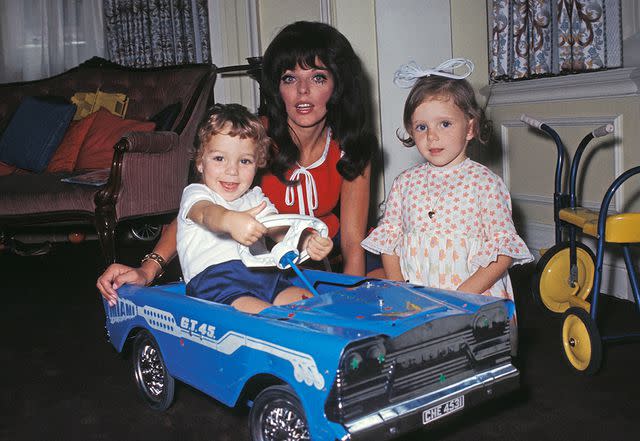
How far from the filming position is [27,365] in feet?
8.59

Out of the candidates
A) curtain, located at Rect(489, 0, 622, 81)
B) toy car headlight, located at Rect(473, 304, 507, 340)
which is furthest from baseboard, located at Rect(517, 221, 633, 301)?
toy car headlight, located at Rect(473, 304, 507, 340)

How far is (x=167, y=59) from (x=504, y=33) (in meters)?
2.83

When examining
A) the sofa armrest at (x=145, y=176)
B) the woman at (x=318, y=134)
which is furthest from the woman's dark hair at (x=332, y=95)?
the sofa armrest at (x=145, y=176)

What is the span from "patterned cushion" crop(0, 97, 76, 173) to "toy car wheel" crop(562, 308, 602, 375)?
11.1ft

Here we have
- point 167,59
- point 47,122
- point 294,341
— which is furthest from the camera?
point 167,59

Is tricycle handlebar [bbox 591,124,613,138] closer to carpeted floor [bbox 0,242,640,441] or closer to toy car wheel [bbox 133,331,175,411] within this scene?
carpeted floor [bbox 0,242,640,441]

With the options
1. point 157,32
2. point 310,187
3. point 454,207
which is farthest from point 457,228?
point 157,32

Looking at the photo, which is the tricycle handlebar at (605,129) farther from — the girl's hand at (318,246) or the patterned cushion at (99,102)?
the patterned cushion at (99,102)

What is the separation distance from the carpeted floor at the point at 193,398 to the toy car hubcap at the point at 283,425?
33cm

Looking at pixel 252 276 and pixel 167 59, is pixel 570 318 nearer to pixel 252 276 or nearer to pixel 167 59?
pixel 252 276

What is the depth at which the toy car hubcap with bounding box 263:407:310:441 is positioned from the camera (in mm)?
1534

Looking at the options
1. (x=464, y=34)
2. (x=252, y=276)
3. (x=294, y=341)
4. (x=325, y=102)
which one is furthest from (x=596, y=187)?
(x=294, y=341)

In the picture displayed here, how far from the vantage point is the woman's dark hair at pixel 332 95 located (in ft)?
8.07

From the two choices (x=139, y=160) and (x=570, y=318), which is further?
(x=139, y=160)
